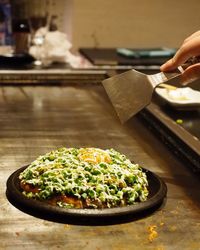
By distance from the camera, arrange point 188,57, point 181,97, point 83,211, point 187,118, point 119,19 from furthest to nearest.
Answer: point 119,19 → point 181,97 → point 187,118 → point 188,57 → point 83,211

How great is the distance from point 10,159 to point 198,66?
0.66 m

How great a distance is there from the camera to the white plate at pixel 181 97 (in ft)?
7.79

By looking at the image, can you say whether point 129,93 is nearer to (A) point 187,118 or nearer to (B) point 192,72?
(B) point 192,72

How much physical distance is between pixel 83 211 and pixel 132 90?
454mm

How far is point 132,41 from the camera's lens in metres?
4.35

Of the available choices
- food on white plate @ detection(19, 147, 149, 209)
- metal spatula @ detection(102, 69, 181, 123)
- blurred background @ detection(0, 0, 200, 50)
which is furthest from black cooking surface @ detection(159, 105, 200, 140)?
blurred background @ detection(0, 0, 200, 50)

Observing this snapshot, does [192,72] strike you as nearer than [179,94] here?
Yes

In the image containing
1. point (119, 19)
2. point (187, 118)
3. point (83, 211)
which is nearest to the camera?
point (83, 211)

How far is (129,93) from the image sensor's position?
1.58 m

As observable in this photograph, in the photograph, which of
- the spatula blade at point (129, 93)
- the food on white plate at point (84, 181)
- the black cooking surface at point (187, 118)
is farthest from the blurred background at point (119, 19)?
the food on white plate at point (84, 181)

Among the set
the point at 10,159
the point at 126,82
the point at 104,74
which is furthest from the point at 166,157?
the point at 104,74

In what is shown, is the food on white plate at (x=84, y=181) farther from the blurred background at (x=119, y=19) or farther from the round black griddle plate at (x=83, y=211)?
the blurred background at (x=119, y=19)

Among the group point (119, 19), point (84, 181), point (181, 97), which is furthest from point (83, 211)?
point (119, 19)

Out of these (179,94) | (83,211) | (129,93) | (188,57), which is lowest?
(179,94)
